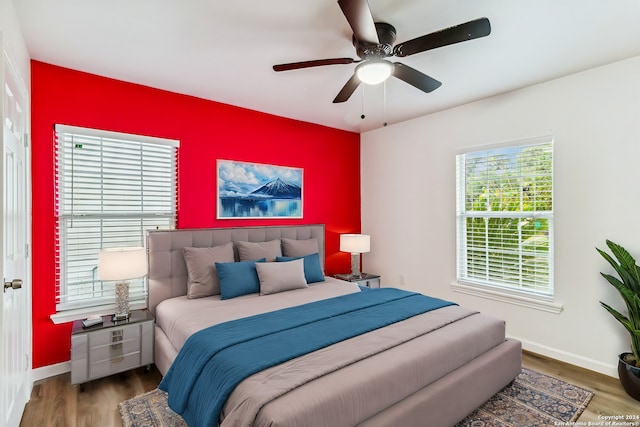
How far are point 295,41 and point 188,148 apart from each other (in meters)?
1.71

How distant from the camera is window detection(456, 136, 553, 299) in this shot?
10.5 feet

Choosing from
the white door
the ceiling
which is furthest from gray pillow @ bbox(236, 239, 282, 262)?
the white door

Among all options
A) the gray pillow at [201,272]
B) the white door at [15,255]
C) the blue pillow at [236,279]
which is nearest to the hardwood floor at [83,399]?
the white door at [15,255]

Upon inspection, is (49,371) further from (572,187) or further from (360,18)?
(572,187)

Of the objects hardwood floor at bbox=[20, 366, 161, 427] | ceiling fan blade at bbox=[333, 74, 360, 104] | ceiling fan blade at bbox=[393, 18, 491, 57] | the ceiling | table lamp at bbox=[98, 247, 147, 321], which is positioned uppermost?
the ceiling

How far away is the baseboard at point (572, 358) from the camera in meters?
2.77

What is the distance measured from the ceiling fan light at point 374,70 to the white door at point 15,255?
5.98 feet

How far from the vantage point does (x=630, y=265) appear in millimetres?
2451

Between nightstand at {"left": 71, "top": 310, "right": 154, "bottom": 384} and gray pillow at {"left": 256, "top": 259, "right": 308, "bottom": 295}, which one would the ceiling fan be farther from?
nightstand at {"left": 71, "top": 310, "right": 154, "bottom": 384}

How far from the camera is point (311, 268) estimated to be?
3637 mm

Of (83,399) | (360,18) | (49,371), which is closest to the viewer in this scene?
(360,18)

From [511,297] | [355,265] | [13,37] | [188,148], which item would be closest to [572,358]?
[511,297]

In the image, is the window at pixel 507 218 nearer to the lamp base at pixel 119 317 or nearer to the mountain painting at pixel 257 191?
the mountain painting at pixel 257 191

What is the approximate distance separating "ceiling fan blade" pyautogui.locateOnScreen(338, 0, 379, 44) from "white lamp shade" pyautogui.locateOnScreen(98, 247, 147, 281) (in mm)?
2374
